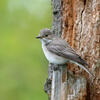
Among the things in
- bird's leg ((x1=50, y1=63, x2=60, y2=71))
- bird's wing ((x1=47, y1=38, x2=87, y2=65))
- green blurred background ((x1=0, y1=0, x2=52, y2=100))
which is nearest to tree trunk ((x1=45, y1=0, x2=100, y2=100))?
bird's leg ((x1=50, y1=63, x2=60, y2=71))

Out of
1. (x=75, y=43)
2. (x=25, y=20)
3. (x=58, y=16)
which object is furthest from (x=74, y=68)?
(x=25, y=20)

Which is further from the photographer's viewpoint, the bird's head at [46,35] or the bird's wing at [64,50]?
the bird's head at [46,35]

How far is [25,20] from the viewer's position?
15102 millimetres

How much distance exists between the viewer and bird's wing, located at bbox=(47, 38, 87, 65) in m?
8.04

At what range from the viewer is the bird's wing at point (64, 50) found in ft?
26.4

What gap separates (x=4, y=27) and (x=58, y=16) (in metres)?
6.10

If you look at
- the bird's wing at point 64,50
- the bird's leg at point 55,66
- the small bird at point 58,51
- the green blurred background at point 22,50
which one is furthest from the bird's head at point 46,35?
the green blurred background at point 22,50

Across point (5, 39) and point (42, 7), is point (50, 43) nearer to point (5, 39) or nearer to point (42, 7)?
point (5, 39)

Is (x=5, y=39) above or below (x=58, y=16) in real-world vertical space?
below

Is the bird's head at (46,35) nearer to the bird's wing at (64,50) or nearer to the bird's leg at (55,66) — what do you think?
the bird's wing at (64,50)

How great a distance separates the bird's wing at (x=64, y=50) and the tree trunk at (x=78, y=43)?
0.57 feet

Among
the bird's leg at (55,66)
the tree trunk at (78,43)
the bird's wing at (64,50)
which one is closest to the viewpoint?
the tree trunk at (78,43)

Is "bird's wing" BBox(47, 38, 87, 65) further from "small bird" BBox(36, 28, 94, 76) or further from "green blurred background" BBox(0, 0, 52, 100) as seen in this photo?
"green blurred background" BBox(0, 0, 52, 100)

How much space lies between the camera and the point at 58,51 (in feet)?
28.1
